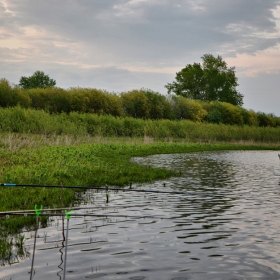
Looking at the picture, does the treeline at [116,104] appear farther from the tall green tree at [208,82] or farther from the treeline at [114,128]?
the tall green tree at [208,82]

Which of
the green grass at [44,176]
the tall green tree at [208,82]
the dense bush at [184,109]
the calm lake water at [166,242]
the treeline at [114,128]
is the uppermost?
the tall green tree at [208,82]

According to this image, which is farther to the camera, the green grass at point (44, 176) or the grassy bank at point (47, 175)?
the grassy bank at point (47, 175)

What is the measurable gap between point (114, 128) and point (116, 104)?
1695 cm

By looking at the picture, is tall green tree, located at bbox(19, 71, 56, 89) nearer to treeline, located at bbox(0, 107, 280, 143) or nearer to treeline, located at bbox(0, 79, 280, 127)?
treeline, located at bbox(0, 79, 280, 127)

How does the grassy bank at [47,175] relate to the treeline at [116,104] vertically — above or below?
below

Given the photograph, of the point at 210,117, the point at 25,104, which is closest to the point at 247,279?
the point at 25,104

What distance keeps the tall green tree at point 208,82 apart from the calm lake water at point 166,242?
97185 millimetres

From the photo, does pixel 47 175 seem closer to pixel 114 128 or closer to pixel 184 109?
pixel 114 128

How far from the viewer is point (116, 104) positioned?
2557 inches

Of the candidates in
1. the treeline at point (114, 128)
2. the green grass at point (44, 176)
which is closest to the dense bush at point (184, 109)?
the treeline at point (114, 128)

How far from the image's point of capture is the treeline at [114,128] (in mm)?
38469

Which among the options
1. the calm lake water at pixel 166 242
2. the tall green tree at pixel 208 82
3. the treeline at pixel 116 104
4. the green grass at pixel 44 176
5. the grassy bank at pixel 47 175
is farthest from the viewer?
the tall green tree at pixel 208 82

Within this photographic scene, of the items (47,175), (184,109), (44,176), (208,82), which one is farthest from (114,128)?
(208,82)

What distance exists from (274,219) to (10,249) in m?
6.13
